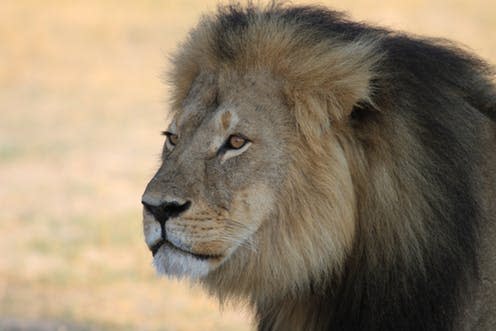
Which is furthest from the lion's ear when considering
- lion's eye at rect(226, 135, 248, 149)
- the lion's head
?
lion's eye at rect(226, 135, 248, 149)

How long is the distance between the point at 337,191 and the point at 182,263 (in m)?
0.68

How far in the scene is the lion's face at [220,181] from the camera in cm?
423

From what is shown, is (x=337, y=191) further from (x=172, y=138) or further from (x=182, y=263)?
(x=172, y=138)

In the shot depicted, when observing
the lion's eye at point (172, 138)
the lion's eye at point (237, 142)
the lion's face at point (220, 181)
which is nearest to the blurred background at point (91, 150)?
the lion's eye at point (172, 138)

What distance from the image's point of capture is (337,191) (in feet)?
14.1

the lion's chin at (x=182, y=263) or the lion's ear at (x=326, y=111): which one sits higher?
the lion's ear at (x=326, y=111)

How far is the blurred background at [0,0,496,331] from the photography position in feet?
34.4

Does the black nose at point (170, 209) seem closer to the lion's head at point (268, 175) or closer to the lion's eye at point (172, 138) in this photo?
the lion's head at point (268, 175)

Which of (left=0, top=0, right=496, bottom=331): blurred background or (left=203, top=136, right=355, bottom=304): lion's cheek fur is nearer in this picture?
(left=203, top=136, right=355, bottom=304): lion's cheek fur

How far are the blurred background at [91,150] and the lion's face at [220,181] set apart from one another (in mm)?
875

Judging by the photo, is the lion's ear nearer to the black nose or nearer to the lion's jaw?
the lion's jaw

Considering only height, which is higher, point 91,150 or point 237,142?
point 237,142

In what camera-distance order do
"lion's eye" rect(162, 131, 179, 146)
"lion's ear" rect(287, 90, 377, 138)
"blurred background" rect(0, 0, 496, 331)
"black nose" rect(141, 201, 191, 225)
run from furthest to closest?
1. "blurred background" rect(0, 0, 496, 331)
2. "lion's eye" rect(162, 131, 179, 146)
3. "lion's ear" rect(287, 90, 377, 138)
4. "black nose" rect(141, 201, 191, 225)

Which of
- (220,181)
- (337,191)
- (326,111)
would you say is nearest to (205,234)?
(220,181)
